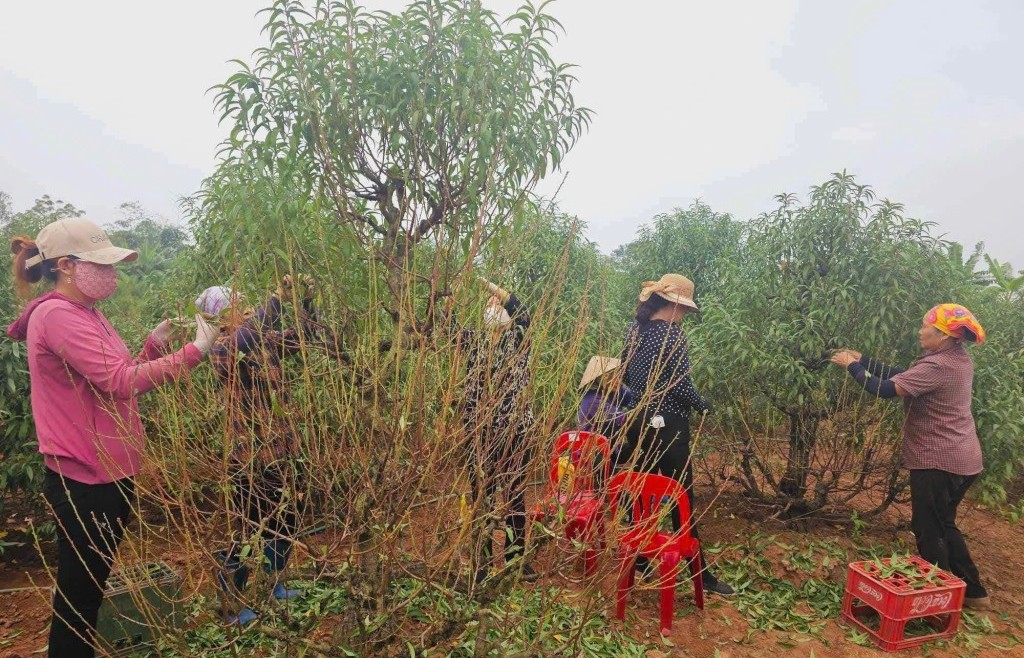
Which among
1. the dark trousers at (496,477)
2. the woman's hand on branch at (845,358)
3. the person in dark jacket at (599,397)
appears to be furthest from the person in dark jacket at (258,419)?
the woman's hand on branch at (845,358)

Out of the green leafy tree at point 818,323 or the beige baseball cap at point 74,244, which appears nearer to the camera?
the beige baseball cap at point 74,244

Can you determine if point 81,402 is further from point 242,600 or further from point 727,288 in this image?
point 727,288

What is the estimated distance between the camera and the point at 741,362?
3924 millimetres

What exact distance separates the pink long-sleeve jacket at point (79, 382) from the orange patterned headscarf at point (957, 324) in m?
3.26

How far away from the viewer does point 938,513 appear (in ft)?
10.8

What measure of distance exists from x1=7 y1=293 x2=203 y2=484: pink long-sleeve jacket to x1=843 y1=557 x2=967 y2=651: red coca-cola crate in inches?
122

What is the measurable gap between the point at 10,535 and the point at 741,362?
175 inches

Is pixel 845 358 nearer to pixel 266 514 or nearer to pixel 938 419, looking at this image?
pixel 938 419

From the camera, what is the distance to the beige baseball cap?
1997mm

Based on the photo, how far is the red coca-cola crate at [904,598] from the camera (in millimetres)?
2965

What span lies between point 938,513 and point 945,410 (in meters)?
0.54

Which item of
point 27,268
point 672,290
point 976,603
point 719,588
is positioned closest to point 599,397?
point 672,290

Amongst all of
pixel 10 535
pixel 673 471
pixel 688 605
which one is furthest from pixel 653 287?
pixel 10 535

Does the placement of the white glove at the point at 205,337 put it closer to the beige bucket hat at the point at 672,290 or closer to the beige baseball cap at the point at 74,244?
the beige baseball cap at the point at 74,244
